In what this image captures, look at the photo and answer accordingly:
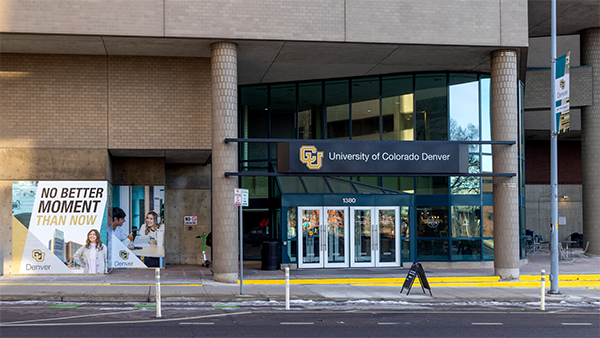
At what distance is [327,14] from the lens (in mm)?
18531

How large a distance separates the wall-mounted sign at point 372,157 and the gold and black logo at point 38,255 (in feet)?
26.9

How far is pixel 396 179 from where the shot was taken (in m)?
23.3

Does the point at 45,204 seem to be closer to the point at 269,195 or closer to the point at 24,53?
the point at 24,53

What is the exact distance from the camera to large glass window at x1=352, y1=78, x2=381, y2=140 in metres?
23.7

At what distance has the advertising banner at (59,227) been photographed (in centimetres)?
1902

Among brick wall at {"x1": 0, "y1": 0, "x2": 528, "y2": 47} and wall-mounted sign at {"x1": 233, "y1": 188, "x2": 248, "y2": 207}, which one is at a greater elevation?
brick wall at {"x1": 0, "y1": 0, "x2": 528, "y2": 47}

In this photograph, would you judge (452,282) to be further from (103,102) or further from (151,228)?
(103,102)

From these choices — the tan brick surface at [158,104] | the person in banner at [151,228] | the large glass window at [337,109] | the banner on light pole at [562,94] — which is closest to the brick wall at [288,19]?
the tan brick surface at [158,104]

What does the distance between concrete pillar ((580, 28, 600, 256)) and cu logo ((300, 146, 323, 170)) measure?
52.4 ft

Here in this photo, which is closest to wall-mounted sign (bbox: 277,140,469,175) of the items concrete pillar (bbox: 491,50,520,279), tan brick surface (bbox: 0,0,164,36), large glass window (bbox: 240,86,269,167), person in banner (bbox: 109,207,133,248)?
concrete pillar (bbox: 491,50,520,279)

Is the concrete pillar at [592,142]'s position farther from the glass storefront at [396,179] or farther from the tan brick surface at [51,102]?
the tan brick surface at [51,102]

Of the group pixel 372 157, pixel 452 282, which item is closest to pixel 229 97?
pixel 372 157

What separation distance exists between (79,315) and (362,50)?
12.1 m

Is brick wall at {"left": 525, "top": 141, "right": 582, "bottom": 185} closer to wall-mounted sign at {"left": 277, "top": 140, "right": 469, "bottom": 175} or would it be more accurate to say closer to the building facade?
the building facade
